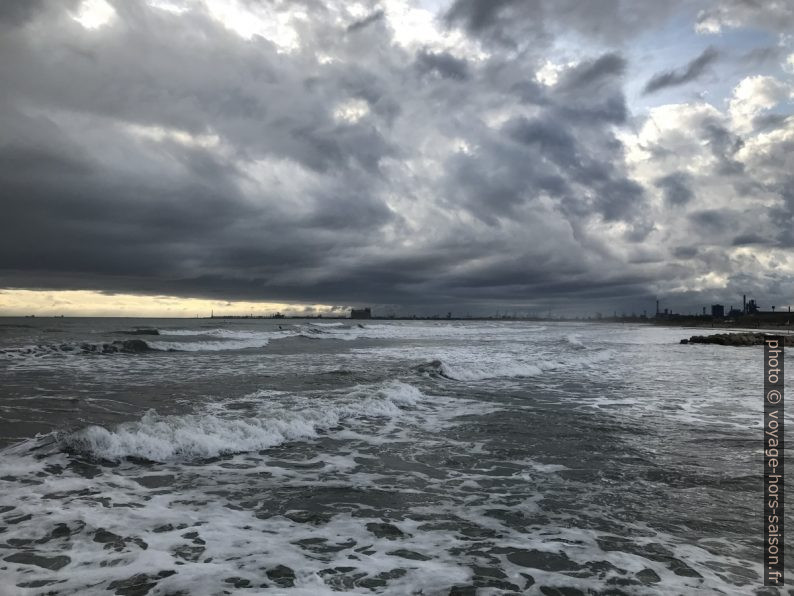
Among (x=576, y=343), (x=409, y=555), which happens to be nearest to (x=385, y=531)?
(x=409, y=555)

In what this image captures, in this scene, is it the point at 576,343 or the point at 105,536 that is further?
the point at 576,343

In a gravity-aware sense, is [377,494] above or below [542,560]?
below

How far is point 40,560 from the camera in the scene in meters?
4.70

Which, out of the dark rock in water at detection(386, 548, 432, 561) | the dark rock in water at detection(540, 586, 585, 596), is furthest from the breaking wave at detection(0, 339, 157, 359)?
the dark rock in water at detection(540, 586, 585, 596)

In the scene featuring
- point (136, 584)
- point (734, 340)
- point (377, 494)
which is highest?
point (734, 340)

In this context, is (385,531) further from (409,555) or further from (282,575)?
(282,575)

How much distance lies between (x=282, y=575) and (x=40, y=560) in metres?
2.43

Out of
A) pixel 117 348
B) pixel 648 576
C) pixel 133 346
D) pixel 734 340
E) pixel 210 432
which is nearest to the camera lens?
pixel 648 576

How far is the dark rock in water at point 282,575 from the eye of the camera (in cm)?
440

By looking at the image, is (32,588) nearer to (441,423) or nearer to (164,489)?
(164,489)

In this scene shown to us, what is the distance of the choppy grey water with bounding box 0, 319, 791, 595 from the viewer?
4.57m

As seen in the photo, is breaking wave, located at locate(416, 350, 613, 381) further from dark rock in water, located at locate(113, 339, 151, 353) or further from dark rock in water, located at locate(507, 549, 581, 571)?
dark rock in water, located at locate(113, 339, 151, 353)

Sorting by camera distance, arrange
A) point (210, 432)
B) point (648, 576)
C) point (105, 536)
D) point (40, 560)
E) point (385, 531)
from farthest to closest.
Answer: point (210, 432)
point (385, 531)
point (105, 536)
point (40, 560)
point (648, 576)

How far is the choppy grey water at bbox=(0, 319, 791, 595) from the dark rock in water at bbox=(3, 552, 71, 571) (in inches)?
0.8
